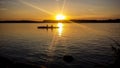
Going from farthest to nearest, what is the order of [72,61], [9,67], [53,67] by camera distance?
[72,61] < [53,67] < [9,67]

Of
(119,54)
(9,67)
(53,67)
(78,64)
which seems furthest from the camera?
(78,64)

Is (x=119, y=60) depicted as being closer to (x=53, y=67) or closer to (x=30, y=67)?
(x=30, y=67)

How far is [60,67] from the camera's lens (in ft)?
74.9

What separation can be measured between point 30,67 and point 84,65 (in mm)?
9921

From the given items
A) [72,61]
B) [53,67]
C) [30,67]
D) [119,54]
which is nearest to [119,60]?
[119,54]

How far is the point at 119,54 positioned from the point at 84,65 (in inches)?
458

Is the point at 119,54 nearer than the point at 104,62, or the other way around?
the point at 119,54

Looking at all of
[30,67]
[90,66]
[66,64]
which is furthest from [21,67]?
[90,66]

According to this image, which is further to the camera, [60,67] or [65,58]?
[65,58]

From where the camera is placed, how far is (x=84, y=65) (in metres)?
23.6

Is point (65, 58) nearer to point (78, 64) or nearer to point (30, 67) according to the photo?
point (78, 64)

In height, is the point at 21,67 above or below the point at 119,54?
below

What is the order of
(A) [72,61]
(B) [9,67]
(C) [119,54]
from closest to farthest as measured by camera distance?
(C) [119,54] < (B) [9,67] < (A) [72,61]

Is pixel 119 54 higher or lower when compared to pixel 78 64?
higher
